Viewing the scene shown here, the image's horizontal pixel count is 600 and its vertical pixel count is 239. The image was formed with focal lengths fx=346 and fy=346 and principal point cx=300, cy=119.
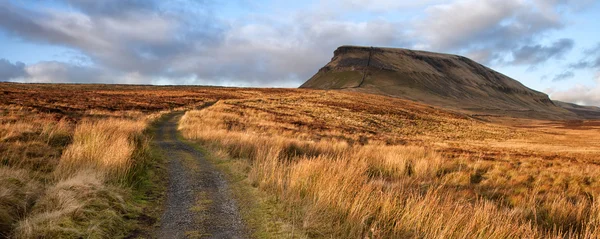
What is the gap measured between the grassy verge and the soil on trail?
0.19m

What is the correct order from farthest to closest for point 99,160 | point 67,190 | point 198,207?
1. point 99,160
2. point 198,207
3. point 67,190

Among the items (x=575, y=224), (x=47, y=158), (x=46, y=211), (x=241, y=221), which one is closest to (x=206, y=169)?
(x=47, y=158)

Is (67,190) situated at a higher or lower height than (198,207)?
higher

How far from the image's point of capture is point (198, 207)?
6.84 metres

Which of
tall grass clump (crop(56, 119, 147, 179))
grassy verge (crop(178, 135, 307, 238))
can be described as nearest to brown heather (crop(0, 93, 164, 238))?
tall grass clump (crop(56, 119, 147, 179))

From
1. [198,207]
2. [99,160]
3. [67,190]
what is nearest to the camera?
[67,190]

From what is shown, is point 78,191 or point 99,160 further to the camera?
point 99,160

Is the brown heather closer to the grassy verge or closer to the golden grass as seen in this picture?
the golden grass

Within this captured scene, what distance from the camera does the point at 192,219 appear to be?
20.3 feet

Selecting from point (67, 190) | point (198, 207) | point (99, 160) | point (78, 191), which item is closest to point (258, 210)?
point (198, 207)

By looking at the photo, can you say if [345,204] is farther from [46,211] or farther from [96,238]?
[46,211]

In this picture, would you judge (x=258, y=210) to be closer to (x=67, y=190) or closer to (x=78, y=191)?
(x=78, y=191)

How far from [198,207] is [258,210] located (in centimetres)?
119

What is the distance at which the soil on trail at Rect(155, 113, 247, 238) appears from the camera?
5680 millimetres
